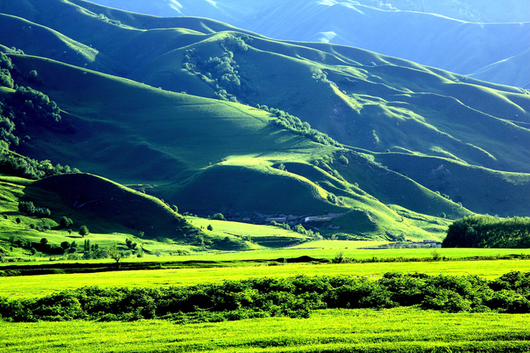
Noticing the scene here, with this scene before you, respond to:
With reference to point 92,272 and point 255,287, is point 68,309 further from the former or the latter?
point 92,272

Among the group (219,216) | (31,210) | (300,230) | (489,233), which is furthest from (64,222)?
(489,233)

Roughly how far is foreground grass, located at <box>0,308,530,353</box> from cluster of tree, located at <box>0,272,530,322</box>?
2.38 metres

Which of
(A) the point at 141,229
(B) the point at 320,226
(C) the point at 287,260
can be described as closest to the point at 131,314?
(C) the point at 287,260

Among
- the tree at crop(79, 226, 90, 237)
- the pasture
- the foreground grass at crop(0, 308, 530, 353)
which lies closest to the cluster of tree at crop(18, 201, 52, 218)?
the tree at crop(79, 226, 90, 237)

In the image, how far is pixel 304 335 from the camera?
28.6 meters

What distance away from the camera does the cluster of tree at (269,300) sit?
35844mm

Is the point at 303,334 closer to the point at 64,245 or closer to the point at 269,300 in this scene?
the point at 269,300

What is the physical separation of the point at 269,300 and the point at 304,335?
10.3 meters

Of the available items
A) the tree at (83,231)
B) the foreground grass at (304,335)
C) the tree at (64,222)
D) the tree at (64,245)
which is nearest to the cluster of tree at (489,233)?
the foreground grass at (304,335)

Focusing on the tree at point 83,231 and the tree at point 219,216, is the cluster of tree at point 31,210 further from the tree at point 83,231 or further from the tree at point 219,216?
the tree at point 219,216

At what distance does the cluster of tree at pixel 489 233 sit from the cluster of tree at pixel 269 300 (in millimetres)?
Answer: 64686

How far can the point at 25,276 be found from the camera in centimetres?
6900

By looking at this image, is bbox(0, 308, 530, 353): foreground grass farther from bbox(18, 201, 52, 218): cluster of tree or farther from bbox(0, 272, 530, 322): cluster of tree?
bbox(18, 201, 52, 218): cluster of tree

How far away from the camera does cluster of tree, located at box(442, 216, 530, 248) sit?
329 feet
